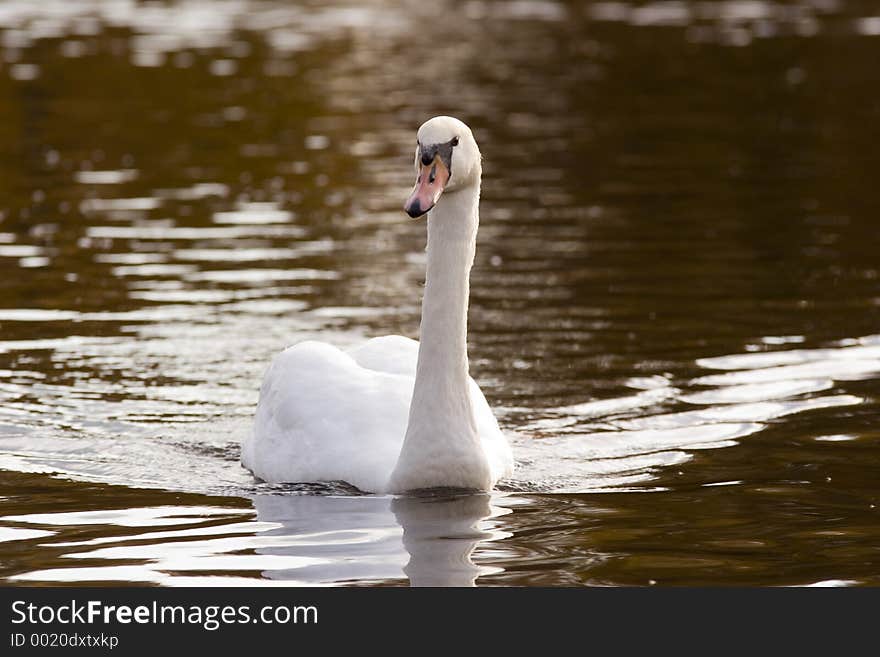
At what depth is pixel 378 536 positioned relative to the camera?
948 centimetres

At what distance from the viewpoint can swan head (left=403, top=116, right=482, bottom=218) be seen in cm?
960

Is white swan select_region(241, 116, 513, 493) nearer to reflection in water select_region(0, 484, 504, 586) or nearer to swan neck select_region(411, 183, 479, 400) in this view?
swan neck select_region(411, 183, 479, 400)

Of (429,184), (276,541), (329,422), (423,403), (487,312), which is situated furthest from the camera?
(487,312)

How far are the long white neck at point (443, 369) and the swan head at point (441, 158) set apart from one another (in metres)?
0.20

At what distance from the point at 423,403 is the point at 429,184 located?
3.92 feet

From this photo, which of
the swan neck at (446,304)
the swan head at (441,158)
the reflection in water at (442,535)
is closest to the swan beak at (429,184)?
the swan head at (441,158)

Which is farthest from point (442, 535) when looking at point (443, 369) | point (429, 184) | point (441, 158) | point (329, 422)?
point (441, 158)

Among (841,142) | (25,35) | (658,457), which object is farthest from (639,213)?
(25,35)

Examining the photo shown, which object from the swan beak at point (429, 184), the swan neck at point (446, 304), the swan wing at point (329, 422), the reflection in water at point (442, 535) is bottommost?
the reflection in water at point (442, 535)

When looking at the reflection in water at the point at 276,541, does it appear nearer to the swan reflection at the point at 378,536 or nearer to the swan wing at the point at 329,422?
the swan reflection at the point at 378,536

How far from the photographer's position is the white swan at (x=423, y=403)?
9.89m

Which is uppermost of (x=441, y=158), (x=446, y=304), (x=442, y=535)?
(x=441, y=158)

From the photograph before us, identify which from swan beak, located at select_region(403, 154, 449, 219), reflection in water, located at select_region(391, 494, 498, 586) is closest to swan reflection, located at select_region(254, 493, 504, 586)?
reflection in water, located at select_region(391, 494, 498, 586)

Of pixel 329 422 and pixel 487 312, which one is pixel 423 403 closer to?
pixel 329 422
